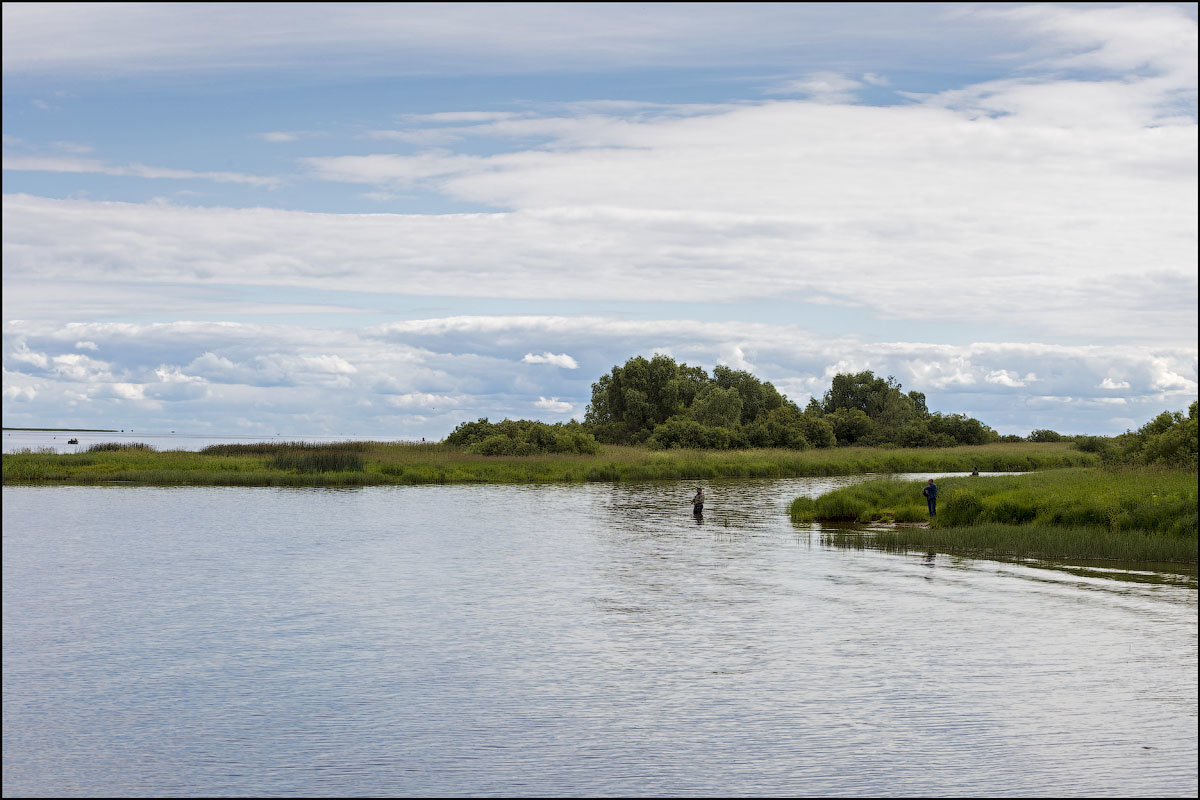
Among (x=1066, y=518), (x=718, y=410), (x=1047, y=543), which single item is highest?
(x=718, y=410)

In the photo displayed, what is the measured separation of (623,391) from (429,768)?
111 meters

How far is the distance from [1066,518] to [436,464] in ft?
171

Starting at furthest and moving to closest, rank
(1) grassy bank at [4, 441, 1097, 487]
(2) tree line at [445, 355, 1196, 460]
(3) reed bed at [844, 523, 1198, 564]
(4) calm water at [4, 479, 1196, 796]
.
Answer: (2) tree line at [445, 355, 1196, 460], (1) grassy bank at [4, 441, 1097, 487], (3) reed bed at [844, 523, 1198, 564], (4) calm water at [4, 479, 1196, 796]

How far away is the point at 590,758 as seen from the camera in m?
13.7

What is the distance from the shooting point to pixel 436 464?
7794cm

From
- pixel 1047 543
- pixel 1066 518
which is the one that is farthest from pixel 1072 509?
pixel 1047 543

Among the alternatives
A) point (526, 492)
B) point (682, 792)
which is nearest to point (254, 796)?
point (682, 792)

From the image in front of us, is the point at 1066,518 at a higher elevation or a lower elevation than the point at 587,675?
higher

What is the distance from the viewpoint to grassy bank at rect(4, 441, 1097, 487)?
67.9 metres

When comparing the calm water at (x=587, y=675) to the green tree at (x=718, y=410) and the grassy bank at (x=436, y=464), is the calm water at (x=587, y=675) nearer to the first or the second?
the grassy bank at (x=436, y=464)

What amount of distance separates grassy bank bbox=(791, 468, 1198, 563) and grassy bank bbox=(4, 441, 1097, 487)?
3831 centimetres

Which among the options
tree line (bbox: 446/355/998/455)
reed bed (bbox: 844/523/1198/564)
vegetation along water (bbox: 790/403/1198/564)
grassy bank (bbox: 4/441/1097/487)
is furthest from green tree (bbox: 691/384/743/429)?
reed bed (bbox: 844/523/1198/564)

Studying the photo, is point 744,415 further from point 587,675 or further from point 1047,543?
point 587,675

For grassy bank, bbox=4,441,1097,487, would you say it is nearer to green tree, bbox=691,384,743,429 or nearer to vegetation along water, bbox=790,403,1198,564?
green tree, bbox=691,384,743,429
